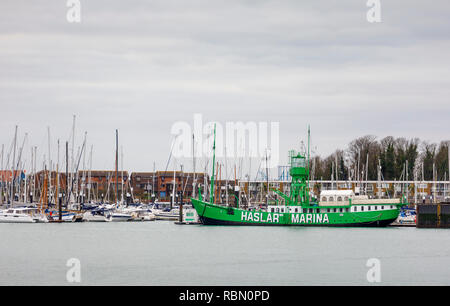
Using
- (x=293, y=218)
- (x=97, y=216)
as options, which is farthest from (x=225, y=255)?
(x=97, y=216)

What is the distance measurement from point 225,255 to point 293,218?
29145 millimetres

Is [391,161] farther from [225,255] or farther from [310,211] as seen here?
[225,255]

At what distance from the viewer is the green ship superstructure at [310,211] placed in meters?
83.1

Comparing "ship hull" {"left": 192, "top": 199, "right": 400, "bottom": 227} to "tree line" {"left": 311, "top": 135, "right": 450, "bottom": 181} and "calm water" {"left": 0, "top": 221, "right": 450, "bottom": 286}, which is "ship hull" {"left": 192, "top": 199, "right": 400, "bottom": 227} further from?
"tree line" {"left": 311, "top": 135, "right": 450, "bottom": 181}

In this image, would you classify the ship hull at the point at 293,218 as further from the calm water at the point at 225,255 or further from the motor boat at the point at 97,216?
the motor boat at the point at 97,216

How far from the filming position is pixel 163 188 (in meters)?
173

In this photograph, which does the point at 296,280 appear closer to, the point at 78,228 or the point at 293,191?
the point at 293,191

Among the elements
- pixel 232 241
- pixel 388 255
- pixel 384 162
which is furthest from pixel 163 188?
pixel 388 255

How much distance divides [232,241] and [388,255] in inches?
620

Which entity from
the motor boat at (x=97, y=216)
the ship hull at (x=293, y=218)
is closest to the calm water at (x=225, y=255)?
the ship hull at (x=293, y=218)

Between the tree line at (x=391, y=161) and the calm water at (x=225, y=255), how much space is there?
181 ft
